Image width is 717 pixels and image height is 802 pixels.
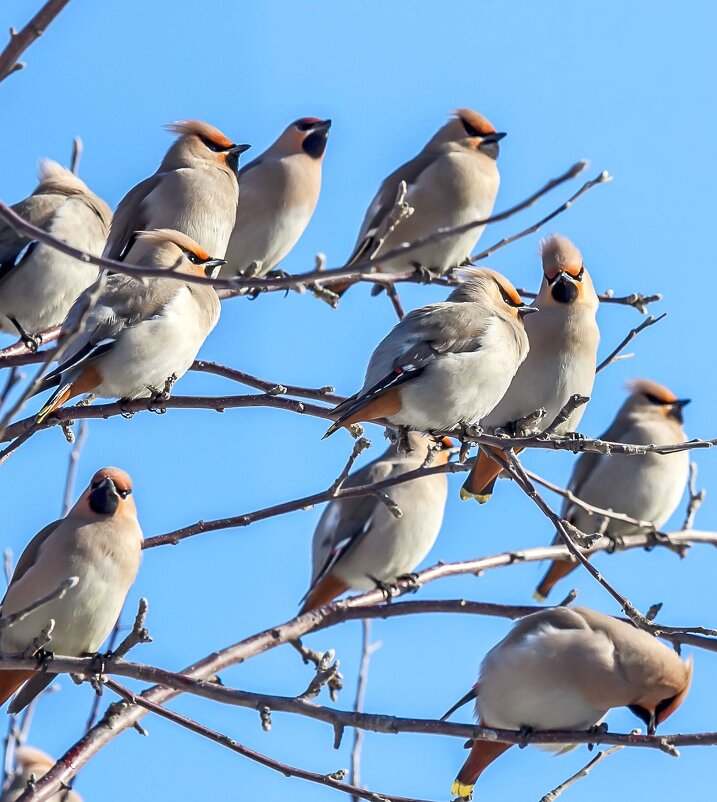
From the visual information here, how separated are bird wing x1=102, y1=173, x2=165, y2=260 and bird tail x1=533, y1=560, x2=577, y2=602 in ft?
9.93

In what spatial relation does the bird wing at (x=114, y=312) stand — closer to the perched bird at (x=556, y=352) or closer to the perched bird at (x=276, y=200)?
the perched bird at (x=556, y=352)

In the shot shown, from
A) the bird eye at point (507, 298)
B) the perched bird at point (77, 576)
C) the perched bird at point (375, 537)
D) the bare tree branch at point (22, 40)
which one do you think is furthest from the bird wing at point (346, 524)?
the bare tree branch at point (22, 40)

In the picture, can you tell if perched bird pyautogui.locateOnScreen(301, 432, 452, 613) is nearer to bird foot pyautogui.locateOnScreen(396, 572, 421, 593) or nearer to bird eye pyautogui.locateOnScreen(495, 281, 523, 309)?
bird foot pyautogui.locateOnScreen(396, 572, 421, 593)

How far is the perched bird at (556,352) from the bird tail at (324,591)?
1.78 meters

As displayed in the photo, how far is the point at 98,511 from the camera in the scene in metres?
4.95

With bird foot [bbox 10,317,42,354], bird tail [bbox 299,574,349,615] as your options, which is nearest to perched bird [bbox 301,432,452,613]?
bird tail [bbox 299,574,349,615]

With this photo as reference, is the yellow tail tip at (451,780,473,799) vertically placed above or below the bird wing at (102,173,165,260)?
below

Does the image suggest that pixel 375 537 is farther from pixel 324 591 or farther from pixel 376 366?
pixel 376 366

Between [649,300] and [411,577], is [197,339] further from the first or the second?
[411,577]

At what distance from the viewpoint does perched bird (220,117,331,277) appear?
7.12 m

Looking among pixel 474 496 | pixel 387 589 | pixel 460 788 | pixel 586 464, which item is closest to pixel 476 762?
pixel 460 788

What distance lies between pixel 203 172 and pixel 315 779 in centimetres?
368

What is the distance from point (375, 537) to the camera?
7.11m

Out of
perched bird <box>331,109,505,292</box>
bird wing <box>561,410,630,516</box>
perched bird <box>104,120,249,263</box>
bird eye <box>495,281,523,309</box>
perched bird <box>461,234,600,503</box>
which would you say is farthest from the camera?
bird wing <box>561,410,630,516</box>
